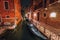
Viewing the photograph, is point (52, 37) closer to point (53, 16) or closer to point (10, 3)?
point (53, 16)

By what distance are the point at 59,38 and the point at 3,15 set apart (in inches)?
443

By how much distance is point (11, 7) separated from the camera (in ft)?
51.4

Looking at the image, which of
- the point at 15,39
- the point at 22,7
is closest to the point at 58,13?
the point at 15,39

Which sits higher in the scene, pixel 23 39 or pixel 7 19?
pixel 7 19

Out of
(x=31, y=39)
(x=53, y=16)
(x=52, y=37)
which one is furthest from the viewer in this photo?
(x=53, y=16)

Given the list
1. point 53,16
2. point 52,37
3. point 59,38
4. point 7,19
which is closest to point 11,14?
point 7,19

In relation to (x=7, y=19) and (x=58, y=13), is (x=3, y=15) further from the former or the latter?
(x=58, y=13)

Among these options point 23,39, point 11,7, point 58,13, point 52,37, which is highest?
point 11,7

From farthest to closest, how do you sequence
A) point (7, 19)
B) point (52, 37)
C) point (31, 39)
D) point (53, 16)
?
point (7, 19)
point (53, 16)
point (31, 39)
point (52, 37)

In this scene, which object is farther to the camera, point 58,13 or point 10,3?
point 10,3

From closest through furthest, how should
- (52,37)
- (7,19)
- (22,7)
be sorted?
(52,37), (7,19), (22,7)

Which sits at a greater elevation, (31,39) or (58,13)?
(58,13)

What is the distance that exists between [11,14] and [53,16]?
779 cm

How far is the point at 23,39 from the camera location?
376 inches
